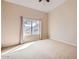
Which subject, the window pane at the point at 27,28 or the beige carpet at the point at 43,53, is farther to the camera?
the window pane at the point at 27,28

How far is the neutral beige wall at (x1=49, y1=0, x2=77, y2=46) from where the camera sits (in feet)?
15.7

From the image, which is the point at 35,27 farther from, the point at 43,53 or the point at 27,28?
the point at 43,53

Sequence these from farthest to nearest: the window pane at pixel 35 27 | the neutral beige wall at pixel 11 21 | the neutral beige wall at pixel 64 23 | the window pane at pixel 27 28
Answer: the window pane at pixel 35 27 → the window pane at pixel 27 28 → the neutral beige wall at pixel 64 23 → the neutral beige wall at pixel 11 21

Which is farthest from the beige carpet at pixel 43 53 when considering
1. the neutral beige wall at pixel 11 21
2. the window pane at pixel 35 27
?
the window pane at pixel 35 27

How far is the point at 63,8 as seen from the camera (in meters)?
5.55

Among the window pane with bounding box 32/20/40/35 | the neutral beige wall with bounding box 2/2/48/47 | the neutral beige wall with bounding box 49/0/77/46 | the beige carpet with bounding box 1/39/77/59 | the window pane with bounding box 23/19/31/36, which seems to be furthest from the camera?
the window pane with bounding box 32/20/40/35

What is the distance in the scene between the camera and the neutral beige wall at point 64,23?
4.79 m

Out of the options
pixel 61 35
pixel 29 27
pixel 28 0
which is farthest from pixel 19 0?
pixel 61 35

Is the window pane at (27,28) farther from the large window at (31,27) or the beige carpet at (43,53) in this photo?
the beige carpet at (43,53)

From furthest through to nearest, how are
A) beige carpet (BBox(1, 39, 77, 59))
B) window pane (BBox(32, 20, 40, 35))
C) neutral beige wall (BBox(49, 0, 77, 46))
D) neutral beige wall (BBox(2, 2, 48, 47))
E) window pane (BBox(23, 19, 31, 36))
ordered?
window pane (BBox(32, 20, 40, 35)) < window pane (BBox(23, 19, 31, 36)) < neutral beige wall (BBox(49, 0, 77, 46)) < neutral beige wall (BBox(2, 2, 48, 47)) < beige carpet (BBox(1, 39, 77, 59))

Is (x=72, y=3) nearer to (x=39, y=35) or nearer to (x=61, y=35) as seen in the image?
(x=61, y=35)

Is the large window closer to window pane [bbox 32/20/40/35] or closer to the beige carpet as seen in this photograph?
window pane [bbox 32/20/40/35]

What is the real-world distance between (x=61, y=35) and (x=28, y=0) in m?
2.95

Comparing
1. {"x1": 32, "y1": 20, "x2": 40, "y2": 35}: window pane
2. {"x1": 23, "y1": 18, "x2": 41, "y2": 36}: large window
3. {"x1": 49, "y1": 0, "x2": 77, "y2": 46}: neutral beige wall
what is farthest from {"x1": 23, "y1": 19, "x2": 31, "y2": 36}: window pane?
{"x1": 49, "y1": 0, "x2": 77, "y2": 46}: neutral beige wall
